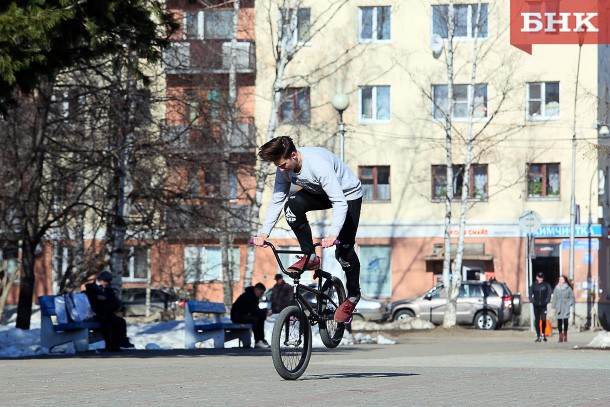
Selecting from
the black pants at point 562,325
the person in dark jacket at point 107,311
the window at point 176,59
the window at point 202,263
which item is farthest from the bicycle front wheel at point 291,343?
the window at point 202,263

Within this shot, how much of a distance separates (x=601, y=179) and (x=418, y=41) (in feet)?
29.9

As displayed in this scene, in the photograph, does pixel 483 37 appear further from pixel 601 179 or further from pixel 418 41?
pixel 601 179

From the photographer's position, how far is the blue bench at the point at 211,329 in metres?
25.9

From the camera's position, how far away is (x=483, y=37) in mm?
51000

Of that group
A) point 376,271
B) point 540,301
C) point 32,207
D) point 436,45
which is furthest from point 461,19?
point 32,207

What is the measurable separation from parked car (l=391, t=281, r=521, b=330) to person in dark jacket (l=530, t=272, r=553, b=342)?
31.2 feet

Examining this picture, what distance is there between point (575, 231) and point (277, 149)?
140 feet

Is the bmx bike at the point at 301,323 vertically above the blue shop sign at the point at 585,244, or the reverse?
the bmx bike at the point at 301,323

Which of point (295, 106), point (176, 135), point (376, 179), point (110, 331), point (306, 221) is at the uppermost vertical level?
point (295, 106)

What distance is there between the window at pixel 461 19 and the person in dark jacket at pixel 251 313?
19341mm

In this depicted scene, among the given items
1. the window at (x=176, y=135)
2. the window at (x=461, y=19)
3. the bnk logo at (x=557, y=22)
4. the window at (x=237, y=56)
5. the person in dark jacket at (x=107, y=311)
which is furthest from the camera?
→ the bnk logo at (x=557, y=22)

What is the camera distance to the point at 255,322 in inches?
1072

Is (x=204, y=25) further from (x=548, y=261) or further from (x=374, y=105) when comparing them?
(x=548, y=261)

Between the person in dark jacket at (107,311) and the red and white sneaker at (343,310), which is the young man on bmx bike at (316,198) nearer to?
the red and white sneaker at (343,310)
